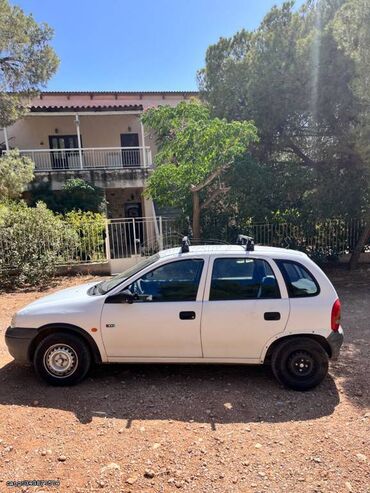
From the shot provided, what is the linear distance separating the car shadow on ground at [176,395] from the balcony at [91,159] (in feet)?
44.7

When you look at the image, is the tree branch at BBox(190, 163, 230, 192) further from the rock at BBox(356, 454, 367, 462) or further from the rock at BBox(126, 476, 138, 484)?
the rock at BBox(126, 476, 138, 484)

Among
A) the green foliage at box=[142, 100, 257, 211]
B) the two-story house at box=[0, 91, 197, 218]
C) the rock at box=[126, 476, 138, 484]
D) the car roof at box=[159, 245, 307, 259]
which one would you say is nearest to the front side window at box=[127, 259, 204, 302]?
the car roof at box=[159, 245, 307, 259]

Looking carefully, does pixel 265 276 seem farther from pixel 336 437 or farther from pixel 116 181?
pixel 116 181

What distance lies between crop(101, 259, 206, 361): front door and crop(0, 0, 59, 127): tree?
8300 mm

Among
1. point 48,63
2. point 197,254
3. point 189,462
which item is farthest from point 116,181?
point 189,462

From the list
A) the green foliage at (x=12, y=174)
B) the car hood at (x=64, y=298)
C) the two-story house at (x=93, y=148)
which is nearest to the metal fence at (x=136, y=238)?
the green foliage at (x=12, y=174)

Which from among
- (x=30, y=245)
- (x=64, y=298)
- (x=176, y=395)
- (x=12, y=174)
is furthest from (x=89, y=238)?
(x=176, y=395)

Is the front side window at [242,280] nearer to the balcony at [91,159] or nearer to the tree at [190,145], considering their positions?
the tree at [190,145]

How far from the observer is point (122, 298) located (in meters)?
3.82

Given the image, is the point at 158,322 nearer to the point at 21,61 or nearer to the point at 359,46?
the point at 359,46

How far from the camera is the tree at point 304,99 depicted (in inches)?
369

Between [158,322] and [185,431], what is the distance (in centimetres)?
108

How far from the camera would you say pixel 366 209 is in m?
10.6

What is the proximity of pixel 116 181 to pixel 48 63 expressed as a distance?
678 cm
